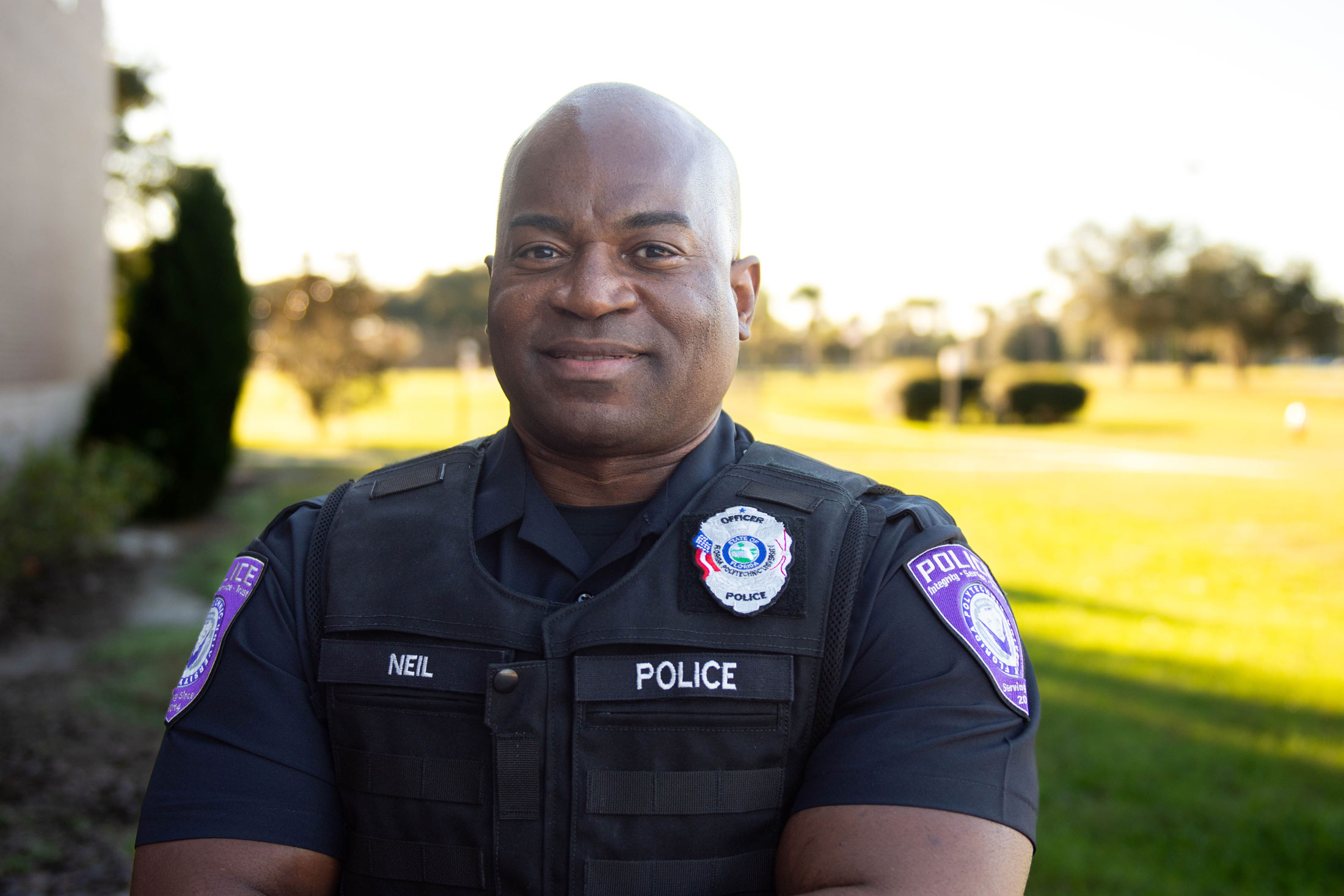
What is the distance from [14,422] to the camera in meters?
8.42

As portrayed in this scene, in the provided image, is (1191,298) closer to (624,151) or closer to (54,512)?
(54,512)

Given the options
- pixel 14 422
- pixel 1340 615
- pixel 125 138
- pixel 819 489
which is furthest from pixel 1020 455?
pixel 125 138

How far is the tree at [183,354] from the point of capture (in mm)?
10047

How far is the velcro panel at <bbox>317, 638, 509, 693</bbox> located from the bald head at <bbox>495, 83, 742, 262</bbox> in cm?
69

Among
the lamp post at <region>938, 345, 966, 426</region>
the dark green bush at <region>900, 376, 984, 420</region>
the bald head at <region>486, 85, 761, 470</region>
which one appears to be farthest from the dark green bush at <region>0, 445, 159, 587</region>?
the dark green bush at <region>900, 376, 984, 420</region>

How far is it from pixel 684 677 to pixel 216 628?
0.76 metres

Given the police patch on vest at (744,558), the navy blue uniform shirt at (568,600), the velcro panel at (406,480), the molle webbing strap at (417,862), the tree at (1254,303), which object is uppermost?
the tree at (1254,303)

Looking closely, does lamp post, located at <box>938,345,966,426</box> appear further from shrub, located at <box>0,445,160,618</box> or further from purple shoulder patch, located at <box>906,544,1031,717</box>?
purple shoulder patch, located at <box>906,544,1031,717</box>

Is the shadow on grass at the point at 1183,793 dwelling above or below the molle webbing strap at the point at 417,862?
below

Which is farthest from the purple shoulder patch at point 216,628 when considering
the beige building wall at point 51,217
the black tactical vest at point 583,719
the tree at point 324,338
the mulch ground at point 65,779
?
the tree at point 324,338

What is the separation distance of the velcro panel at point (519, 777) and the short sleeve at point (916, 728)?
14.9 inches

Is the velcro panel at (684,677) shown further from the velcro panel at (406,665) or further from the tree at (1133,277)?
Answer: the tree at (1133,277)

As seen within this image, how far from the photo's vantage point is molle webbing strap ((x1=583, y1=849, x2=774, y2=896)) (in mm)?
1446

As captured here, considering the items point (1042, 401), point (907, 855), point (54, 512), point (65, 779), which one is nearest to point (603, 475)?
point (907, 855)
